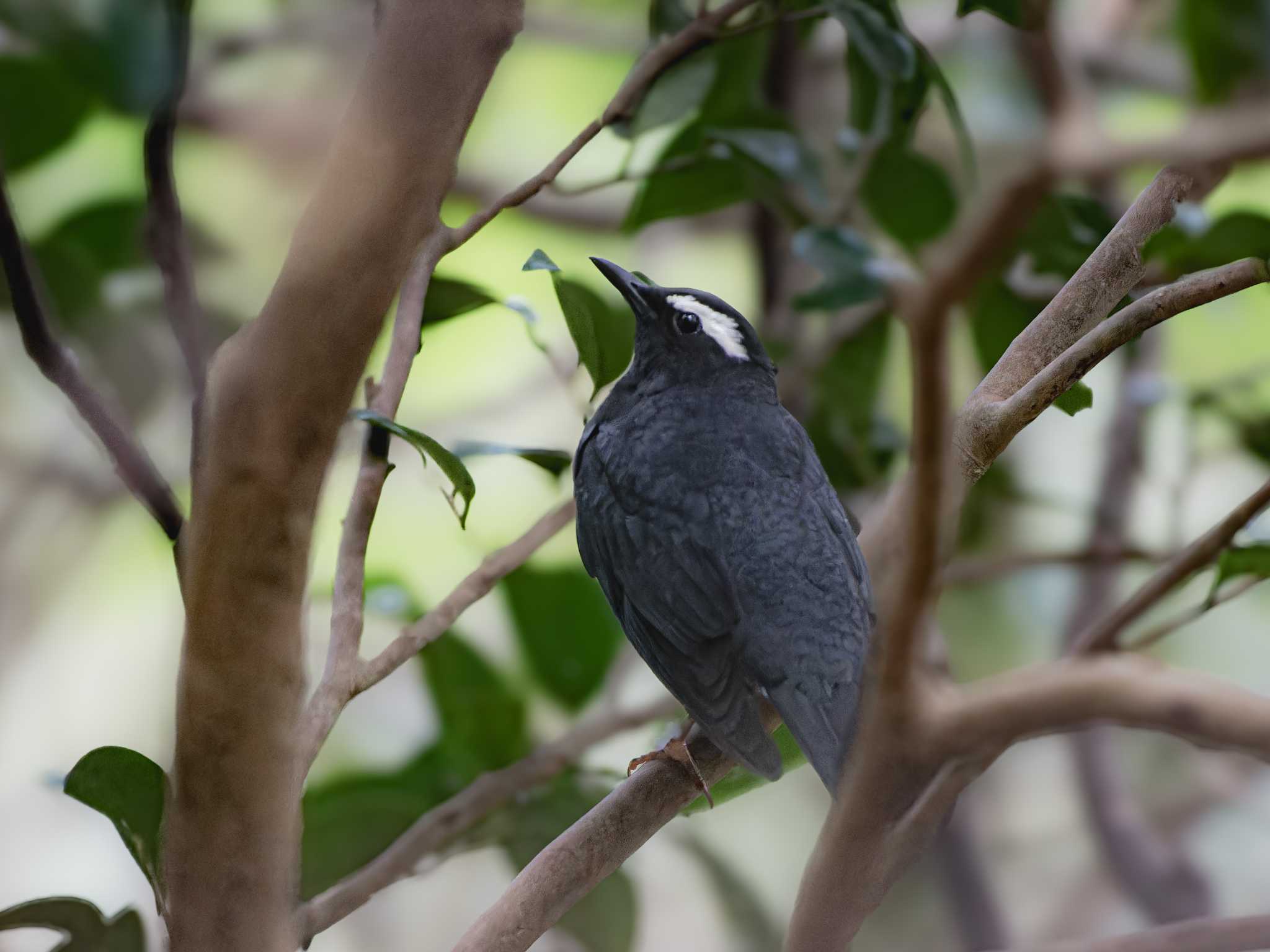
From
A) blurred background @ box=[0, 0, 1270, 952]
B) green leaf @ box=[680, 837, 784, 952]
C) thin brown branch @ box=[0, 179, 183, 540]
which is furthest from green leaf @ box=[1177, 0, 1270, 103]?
thin brown branch @ box=[0, 179, 183, 540]

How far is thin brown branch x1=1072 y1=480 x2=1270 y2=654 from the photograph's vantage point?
1.31 metres

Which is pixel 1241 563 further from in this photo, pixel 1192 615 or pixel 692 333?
pixel 692 333

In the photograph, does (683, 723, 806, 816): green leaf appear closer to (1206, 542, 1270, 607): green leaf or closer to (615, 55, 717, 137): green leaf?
(1206, 542, 1270, 607): green leaf

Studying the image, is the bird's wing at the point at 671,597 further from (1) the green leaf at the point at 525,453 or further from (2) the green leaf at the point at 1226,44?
(2) the green leaf at the point at 1226,44

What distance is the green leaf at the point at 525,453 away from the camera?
147 cm

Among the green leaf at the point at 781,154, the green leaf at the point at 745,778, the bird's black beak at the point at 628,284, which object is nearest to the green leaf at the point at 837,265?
the green leaf at the point at 781,154

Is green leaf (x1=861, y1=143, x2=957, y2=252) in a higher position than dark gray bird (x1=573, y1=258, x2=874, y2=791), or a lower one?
higher

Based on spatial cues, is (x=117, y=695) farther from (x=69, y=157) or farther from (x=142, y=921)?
(x=142, y=921)

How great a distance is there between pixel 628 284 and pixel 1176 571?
91cm

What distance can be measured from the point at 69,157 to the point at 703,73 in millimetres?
1993

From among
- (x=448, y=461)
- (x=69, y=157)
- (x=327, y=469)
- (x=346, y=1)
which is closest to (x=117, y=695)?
(x=69, y=157)

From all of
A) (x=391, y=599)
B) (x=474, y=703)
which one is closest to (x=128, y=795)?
(x=391, y=599)

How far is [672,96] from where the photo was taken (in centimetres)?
164

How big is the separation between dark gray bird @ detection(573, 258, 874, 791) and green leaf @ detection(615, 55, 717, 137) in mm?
247
